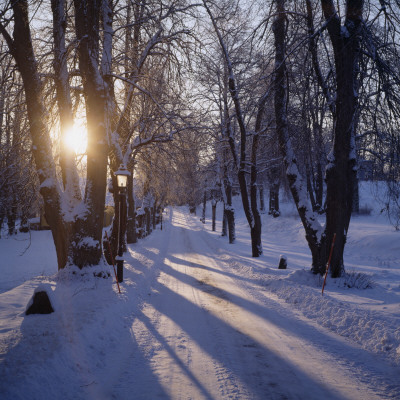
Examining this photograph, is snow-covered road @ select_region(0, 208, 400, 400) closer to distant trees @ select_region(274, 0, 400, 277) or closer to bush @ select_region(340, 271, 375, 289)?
bush @ select_region(340, 271, 375, 289)

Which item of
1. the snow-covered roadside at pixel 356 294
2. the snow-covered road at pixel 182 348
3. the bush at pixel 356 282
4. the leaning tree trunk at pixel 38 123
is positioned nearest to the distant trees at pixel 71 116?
the leaning tree trunk at pixel 38 123

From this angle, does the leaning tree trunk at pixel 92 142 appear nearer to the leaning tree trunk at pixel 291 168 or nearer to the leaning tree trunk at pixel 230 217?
the leaning tree trunk at pixel 291 168

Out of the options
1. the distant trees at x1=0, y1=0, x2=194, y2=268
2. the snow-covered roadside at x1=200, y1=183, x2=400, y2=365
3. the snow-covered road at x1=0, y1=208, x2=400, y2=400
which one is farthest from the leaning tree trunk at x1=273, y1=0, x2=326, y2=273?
the distant trees at x1=0, y1=0, x2=194, y2=268

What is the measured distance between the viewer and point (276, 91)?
9.34m

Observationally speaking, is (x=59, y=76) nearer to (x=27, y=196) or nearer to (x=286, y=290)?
(x=27, y=196)

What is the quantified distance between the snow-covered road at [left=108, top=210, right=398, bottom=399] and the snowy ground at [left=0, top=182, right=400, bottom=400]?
0.02 m

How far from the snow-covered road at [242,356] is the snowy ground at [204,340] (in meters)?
0.02

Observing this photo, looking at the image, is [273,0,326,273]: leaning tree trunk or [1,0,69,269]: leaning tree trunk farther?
[273,0,326,273]: leaning tree trunk

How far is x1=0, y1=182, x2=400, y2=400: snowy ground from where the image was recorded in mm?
3348

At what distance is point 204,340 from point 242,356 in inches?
31.1

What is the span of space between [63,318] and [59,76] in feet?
19.9

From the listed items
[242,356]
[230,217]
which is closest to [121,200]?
[242,356]

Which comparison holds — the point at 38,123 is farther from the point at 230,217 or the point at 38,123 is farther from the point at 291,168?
the point at 230,217

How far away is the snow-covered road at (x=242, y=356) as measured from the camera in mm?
3340
